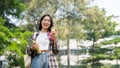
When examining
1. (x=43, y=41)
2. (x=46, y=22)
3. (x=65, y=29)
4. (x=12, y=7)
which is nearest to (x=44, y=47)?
(x=43, y=41)

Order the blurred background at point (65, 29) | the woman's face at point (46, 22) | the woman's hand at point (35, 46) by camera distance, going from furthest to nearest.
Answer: the blurred background at point (65, 29), the woman's face at point (46, 22), the woman's hand at point (35, 46)

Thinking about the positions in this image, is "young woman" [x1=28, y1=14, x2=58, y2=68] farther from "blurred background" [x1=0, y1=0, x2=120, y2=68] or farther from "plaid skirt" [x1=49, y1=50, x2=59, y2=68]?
"blurred background" [x1=0, y1=0, x2=120, y2=68]

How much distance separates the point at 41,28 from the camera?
391cm

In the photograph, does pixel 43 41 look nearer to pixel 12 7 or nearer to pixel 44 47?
pixel 44 47

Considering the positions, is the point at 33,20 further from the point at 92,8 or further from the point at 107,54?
the point at 107,54

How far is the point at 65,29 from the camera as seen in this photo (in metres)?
27.7

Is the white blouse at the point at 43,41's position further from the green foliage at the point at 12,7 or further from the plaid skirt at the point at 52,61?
the green foliage at the point at 12,7

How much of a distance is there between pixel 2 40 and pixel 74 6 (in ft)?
45.1

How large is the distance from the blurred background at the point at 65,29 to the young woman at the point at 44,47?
11543 mm

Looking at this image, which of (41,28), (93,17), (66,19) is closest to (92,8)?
(93,17)

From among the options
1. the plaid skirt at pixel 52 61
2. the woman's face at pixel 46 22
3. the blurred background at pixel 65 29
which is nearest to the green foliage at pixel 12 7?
the blurred background at pixel 65 29

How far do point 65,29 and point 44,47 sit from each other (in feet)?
78.6

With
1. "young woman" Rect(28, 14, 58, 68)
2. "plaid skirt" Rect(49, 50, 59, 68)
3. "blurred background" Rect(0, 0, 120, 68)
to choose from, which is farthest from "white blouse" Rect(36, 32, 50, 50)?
"blurred background" Rect(0, 0, 120, 68)

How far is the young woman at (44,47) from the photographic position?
373 cm
